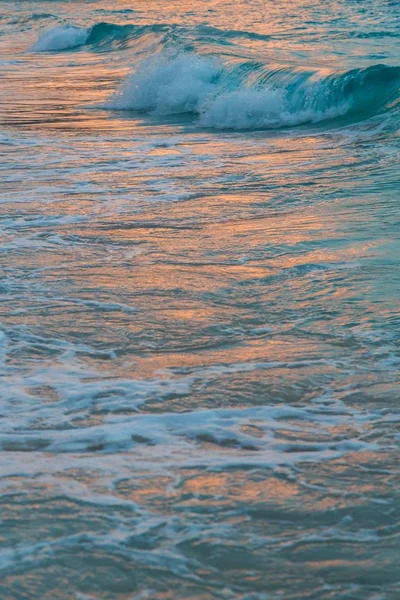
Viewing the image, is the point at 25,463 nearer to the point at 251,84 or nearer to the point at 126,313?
the point at 126,313

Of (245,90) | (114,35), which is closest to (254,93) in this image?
(245,90)

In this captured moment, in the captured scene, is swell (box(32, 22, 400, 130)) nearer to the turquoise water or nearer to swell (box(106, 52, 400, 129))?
swell (box(106, 52, 400, 129))

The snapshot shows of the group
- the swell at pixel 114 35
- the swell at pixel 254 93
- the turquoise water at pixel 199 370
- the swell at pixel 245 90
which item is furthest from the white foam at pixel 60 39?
the turquoise water at pixel 199 370

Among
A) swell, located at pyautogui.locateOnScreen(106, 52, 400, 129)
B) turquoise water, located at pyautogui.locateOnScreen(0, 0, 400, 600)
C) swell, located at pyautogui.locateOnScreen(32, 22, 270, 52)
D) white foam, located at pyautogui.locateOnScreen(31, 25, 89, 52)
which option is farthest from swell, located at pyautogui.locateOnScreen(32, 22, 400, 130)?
white foam, located at pyautogui.locateOnScreen(31, 25, 89, 52)

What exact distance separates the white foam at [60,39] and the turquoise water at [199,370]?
45.8 ft

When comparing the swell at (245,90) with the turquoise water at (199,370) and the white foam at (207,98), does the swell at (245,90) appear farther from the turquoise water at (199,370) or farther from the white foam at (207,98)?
the turquoise water at (199,370)

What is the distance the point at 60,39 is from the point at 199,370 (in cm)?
2156

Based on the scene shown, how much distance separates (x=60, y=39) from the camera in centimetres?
2370

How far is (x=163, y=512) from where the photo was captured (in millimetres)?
2797

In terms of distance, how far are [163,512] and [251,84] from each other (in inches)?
459

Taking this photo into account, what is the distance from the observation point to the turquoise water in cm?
260

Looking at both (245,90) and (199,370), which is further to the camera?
(245,90)

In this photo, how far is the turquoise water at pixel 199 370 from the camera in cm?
260

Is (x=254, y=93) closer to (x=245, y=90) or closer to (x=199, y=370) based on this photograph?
(x=245, y=90)
